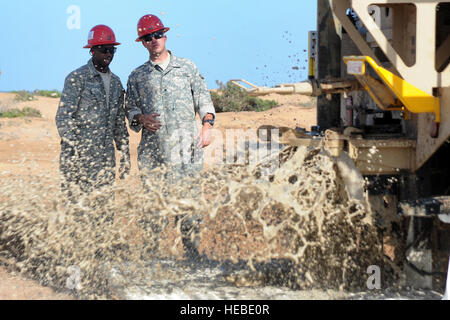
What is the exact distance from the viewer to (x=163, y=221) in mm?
5375

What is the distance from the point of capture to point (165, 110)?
5.57 meters

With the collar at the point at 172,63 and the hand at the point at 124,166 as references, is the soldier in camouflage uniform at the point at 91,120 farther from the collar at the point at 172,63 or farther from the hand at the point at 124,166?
the collar at the point at 172,63

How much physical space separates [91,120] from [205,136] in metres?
1.02

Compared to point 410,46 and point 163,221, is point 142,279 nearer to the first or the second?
point 163,221

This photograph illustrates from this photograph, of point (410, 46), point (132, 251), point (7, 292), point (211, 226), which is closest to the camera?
point (7, 292)

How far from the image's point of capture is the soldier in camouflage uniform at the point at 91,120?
5.47 meters

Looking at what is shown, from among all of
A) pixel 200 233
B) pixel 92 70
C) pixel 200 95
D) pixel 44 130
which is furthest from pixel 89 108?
pixel 44 130

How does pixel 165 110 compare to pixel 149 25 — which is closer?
pixel 149 25

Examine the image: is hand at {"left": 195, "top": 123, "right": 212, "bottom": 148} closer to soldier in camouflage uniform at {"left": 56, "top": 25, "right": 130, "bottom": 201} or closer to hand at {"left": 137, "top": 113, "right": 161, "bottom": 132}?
hand at {"left": 137, "top": 113, "right": 161, "bottom": 132}

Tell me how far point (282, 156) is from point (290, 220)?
0.83 meters

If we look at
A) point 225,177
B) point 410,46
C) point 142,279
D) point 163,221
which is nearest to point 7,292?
point 142,279

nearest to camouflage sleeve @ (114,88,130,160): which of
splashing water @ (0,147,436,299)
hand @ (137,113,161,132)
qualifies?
hand @ (137,113,161,132)

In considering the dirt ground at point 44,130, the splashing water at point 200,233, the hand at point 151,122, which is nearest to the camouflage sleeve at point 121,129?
the hand at point 151,122

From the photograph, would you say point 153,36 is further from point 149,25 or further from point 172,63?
point 172,63
